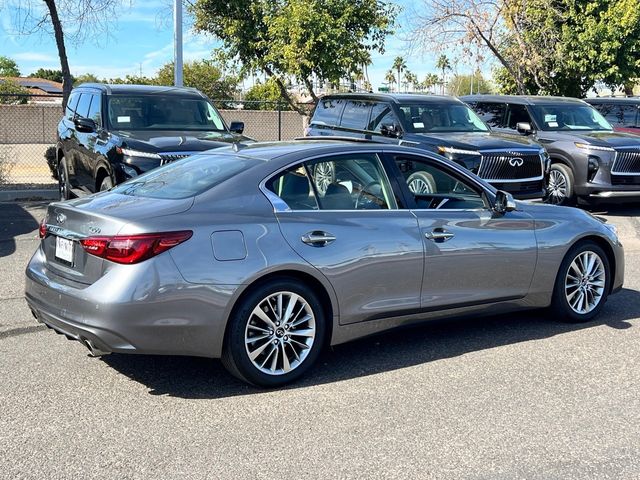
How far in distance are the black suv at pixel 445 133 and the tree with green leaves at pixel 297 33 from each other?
3811 mm

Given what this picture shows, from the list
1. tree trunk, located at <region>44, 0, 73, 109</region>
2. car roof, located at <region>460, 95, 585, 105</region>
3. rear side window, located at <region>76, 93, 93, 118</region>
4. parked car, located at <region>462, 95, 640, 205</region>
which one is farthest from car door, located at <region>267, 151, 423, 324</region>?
tree trunk, located at <region>44, 0, 73, 109</region>

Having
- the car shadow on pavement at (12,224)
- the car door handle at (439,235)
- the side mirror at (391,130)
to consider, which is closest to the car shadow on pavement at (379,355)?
the car door handle at (439,235)

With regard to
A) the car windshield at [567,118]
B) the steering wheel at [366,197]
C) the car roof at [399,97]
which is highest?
the car roof at [399,97]

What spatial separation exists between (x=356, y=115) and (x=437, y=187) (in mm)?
7210

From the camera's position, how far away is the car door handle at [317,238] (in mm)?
4922

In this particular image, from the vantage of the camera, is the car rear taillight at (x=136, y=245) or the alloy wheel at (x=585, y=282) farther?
the alloy wheel at (x=585, y=282)

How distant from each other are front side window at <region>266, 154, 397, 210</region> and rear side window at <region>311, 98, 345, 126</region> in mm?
7909

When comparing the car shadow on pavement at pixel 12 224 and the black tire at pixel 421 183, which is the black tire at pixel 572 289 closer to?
the black tire at pixel 421 183

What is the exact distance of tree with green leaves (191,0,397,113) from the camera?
55.4 ft

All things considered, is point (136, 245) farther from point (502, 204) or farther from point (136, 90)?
point (136, 90)

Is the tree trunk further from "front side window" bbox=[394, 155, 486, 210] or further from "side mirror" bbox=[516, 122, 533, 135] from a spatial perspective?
"front side window" bbox=[394, 155, 486, 210]

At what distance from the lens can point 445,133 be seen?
12211 millimetres

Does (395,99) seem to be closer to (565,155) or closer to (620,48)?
(565,155)

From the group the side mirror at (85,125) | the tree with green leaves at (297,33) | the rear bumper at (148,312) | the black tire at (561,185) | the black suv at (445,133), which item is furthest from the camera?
the tree with green leaves at (297,33)
